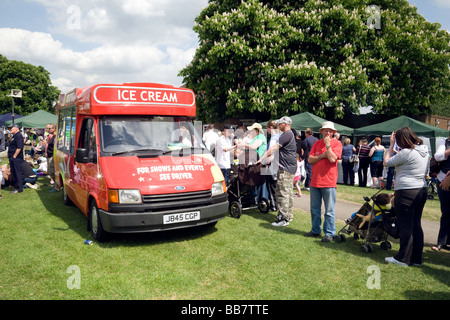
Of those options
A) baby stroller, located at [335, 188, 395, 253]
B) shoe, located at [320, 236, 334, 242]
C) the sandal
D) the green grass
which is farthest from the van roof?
the sandal

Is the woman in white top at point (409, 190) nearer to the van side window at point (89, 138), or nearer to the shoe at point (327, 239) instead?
the shoe at point (327, 239)

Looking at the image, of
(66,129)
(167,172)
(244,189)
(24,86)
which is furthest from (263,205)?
(24,86)

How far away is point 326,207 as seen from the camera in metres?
6.06

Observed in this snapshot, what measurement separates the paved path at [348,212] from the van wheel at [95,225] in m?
4.51

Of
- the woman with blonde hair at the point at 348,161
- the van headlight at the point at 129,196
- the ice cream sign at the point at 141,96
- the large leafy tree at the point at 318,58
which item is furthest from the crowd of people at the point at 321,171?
the large leafy tree at the point at 318,58

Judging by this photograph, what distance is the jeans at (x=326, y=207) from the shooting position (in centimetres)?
596

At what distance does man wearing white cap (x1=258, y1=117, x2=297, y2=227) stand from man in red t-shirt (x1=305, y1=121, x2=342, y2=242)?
2.71 feet

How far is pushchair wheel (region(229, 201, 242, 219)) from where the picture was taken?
7885mm

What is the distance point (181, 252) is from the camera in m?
5.54

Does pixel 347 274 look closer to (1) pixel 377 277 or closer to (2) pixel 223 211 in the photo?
(1) pixel 377 277

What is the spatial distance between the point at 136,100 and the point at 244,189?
330 cm

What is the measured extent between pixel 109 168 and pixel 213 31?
14.7 meters

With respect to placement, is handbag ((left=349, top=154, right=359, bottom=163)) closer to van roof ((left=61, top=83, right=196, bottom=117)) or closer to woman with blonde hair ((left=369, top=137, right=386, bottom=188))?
woman with blonde hair ((left=369, top=137, right=386, bottom=188))
